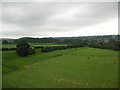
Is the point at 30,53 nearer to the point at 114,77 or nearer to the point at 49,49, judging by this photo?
the point at 49,49

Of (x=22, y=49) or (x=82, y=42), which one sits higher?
(x=82, y=42)

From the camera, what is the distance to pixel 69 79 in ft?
57.1

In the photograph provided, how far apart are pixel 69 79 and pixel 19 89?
594 centimetres

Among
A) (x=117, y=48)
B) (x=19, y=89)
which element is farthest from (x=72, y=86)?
(x=117, y=48)

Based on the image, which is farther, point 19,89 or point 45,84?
point 45,84

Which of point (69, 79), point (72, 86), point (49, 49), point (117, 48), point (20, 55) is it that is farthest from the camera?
point (117, 48)

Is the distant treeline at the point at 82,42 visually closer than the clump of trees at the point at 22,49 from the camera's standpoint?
No

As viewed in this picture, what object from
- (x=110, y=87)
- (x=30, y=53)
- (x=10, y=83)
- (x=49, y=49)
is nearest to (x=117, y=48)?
(x=49, y=49)

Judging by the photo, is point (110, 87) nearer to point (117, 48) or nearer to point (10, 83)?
point (10, 83)

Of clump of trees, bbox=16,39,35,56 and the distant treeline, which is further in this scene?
the distant treeline

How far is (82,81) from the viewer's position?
16.5 meters

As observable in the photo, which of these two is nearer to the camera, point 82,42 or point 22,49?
point 22,49

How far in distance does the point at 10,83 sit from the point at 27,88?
2639mm

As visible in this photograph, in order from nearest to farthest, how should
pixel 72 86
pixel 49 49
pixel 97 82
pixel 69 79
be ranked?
pixel 72 86 < pixel 97 82 < pixel 69 79 < pixel 49 49
